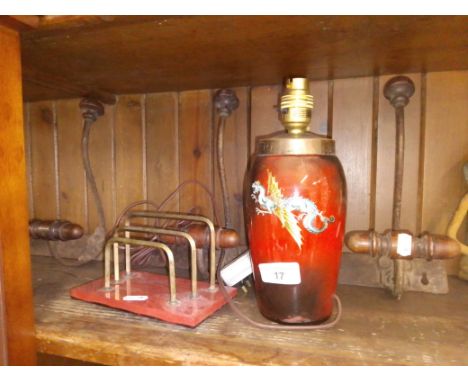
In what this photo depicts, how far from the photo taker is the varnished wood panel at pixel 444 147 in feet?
2.22

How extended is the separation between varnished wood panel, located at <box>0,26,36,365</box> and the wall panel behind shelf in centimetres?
41

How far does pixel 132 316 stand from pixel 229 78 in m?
0.48

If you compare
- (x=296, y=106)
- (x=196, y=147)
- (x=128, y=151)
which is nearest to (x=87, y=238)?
(x=128, y=151)

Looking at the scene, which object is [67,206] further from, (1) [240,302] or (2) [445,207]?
(2) [445,207]

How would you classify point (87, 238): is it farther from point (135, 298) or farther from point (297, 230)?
point (297, 230)

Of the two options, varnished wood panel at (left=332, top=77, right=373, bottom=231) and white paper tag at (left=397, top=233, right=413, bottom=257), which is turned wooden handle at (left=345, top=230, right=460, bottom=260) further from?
varnished wood panel at (left=332, top=77, right=373, bottom=231)

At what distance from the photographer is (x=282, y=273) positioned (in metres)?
0.51

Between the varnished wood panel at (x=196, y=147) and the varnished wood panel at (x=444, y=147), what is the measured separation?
0.45 m

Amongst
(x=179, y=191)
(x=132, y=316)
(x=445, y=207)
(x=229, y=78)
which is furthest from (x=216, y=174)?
(x=445, y=207)

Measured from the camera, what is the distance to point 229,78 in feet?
2.35

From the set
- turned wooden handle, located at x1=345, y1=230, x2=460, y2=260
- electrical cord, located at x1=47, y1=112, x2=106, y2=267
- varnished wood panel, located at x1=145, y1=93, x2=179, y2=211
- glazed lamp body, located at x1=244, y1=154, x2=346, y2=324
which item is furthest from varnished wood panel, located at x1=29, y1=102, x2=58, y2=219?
turned wooden handle, located at x1=345, y1=230, x2=460, y2=260
